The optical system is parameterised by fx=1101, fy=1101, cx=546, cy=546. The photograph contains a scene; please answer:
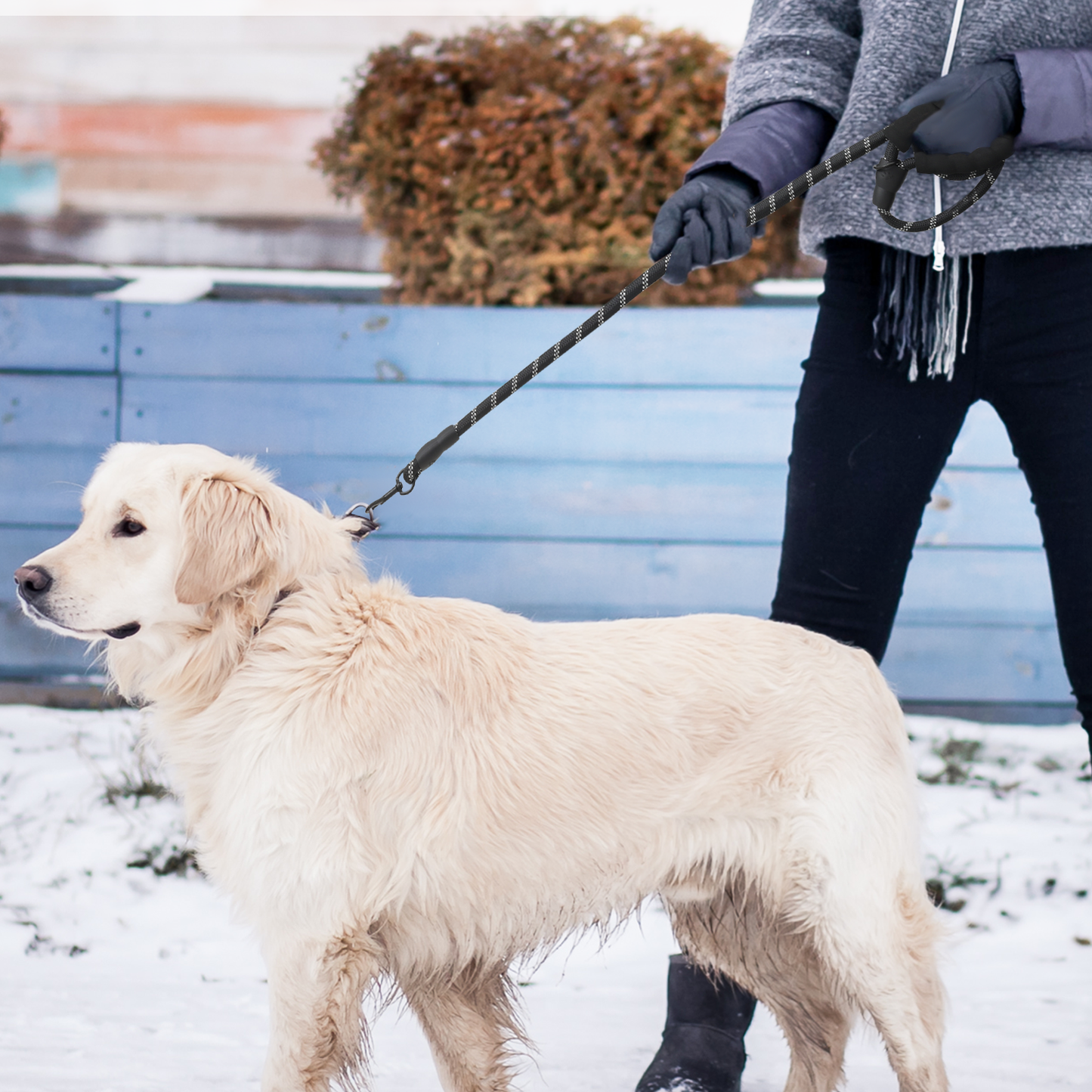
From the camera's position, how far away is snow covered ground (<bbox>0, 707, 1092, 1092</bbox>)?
A: 1.91 metres

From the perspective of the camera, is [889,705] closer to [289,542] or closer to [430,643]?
[430,643]

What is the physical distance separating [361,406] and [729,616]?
6.76ft

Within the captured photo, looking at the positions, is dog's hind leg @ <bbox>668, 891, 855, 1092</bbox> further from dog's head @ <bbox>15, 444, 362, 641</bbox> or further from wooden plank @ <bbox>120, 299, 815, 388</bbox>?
wooden plank @ <bbox>120, 299, 815, 388</bbox>

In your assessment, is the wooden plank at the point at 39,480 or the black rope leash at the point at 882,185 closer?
the black rope leash at the point at 882,185

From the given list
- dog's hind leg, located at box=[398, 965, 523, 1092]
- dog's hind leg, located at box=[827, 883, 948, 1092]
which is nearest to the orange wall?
dog's hind leg, located at box=[398, 965, 523, 1092]

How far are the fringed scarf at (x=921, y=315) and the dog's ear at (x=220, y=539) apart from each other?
1.00 metres

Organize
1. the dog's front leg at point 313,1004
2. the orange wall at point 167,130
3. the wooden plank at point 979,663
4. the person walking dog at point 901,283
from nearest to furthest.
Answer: the dog's front leg at point 313,1004 < the person walking dog at point 901,283 < the wooden plank at point 979,663 < the orange wall at point 167,130

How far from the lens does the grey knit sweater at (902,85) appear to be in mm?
1636

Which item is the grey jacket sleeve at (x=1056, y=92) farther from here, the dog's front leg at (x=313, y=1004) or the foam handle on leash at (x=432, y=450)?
the dog's front leg at (x=313, y=1004)

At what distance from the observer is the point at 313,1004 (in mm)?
1417

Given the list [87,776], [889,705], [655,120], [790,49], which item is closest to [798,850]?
[889,705]

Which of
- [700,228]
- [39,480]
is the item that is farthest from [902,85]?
[39,480]

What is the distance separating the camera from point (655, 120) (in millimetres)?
3484

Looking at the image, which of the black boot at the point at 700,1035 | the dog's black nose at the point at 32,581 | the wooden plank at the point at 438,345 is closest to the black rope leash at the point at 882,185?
the dog's black nose at the point at 32,581
